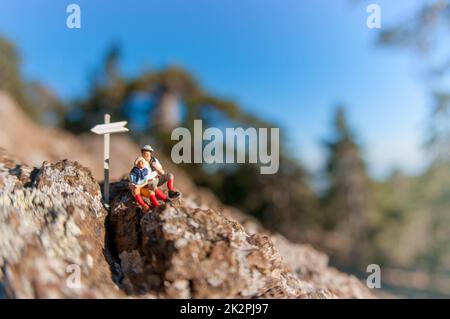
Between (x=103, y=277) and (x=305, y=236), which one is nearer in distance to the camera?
(x=103, y=277)

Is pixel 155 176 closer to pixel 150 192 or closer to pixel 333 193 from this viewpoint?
pixel 150 192

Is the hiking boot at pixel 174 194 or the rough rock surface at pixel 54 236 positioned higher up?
the hiking boot at pixel 174 194

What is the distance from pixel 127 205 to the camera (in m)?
4.40

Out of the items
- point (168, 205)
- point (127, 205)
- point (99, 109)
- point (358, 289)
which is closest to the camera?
point (168, 205)

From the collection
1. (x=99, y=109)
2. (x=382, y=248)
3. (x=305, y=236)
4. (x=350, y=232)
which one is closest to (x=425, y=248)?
(x=382, y=248)

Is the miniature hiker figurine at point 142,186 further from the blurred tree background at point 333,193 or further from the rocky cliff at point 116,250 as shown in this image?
the blurred tree background at point 333,193

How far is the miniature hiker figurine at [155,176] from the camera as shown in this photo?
13.9 ft

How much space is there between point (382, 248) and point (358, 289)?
22984mm

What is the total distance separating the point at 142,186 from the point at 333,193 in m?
24.7

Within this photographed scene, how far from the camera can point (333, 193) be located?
2670 cm

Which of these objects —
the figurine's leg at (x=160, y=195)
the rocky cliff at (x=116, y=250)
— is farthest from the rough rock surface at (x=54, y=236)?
the figurine's leg at (x=160, y=195)

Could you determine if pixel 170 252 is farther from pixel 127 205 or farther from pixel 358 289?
pixel 358 289

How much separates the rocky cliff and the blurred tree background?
1872 cm

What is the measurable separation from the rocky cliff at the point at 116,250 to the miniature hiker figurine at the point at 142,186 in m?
0.19
